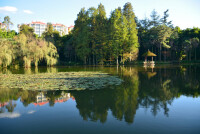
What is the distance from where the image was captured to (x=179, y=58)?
35594 mm

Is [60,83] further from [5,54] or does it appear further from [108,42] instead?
[108,42]

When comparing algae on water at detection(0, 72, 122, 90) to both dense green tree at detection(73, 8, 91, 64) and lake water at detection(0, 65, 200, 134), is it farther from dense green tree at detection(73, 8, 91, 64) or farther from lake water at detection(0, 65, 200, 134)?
dense green tree at detection(73, 8, 91, 64)

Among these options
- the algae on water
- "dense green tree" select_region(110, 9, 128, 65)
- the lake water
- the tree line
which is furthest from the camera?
"dense green tree" select_region(110, 9, 128, 65)

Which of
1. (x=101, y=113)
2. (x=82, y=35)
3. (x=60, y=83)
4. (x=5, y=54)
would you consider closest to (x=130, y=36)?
(x=82, y=35)

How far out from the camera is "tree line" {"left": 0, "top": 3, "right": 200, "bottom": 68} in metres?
26.2

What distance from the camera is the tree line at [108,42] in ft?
Answer: 86.0

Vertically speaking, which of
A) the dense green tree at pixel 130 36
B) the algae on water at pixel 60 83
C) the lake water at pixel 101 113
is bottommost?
the lake water at pixel 101 113

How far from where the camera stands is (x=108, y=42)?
3114 centimetres

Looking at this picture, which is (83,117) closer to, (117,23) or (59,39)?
(117,23)

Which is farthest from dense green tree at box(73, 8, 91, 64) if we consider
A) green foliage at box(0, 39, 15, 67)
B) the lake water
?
the lake water

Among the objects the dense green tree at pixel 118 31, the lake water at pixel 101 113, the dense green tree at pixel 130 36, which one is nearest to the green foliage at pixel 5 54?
the dense green tree at pixel 118 31

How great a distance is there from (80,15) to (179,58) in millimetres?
22849

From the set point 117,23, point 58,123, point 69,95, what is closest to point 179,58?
point 117,23

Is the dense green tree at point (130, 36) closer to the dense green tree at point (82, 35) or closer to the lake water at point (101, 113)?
the dense green tree at point (82, 35)
